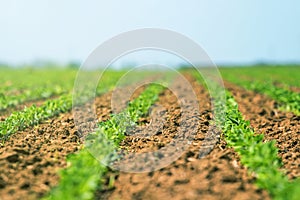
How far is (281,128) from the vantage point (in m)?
→ 10.4

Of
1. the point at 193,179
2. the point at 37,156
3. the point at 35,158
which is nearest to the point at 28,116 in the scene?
the point at 37,156

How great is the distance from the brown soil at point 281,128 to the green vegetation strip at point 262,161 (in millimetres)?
585

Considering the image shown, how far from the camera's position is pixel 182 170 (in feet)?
21.0

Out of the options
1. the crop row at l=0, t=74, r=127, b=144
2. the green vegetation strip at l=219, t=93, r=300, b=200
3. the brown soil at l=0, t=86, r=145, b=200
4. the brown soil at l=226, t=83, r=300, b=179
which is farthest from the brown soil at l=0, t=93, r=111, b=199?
the brown soil at l=226, t=83, r=300, b=179

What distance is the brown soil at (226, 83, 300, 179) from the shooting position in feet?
24.9

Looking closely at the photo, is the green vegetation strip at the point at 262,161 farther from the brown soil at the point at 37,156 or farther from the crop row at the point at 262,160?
the brown soil at the point at 37,156

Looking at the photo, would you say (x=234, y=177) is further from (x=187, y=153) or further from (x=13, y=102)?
(x=13, y=102)

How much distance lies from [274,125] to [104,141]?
203 inches

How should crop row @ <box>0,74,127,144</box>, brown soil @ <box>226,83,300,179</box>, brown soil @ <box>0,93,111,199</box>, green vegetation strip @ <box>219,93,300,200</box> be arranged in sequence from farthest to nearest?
crop row @ <box>0,74,127,144</box>
brown soil @ <box>226,83,300,179</box>
brown soil @ <box>0,93,111,199</box>
green vegetation strip @ <box>219,93,300,200</box>

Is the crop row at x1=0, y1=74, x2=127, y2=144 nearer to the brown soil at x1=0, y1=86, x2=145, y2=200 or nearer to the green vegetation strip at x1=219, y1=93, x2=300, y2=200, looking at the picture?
the brown soil at x1=0, y1=86, x2=145, y2=200

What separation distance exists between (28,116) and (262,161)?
6.03 metres

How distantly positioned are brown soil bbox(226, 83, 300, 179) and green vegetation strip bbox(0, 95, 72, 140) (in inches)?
191

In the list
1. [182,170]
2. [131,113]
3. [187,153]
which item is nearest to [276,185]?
[182,170]

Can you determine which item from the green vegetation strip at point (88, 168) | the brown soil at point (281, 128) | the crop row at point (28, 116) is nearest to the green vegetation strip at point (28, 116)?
the crop row at point (28, 116)
